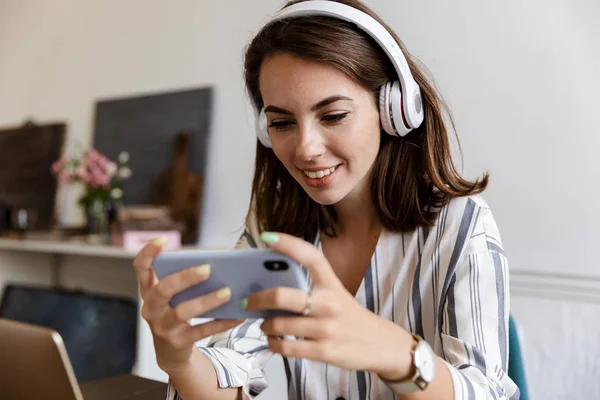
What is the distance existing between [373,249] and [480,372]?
1.18 ft

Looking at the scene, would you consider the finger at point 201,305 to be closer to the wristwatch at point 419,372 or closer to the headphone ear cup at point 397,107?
the wristwatch at point 419,372

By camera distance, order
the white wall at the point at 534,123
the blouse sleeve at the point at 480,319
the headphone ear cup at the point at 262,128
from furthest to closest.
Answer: the white wall at the point at 534,123
the headphone ear cup at the point at 262,128
the blouse sleeve at the point at 480,319

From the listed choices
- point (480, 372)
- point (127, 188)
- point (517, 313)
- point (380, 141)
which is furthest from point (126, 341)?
point (480, 372)

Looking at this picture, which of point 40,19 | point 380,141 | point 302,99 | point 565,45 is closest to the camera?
point 302,99

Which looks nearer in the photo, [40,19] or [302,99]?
[302,99]

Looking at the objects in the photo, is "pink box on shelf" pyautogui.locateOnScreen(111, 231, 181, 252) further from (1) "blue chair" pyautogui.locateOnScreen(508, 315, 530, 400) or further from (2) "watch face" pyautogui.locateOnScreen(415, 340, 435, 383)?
(2) "watch face" pyautogui.locateOnScreen(415, 340, 435, 383)

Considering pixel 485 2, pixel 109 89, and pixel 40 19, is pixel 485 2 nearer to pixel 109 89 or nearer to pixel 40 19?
pixel 109 89

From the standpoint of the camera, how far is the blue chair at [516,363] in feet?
3.25

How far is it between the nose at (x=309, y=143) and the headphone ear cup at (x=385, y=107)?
0.43 ft

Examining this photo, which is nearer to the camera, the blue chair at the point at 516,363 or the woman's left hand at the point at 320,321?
the woman's left hand at the point at 320,321

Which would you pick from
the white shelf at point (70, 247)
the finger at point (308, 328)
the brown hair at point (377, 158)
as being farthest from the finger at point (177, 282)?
the white shelf at point (70, 247)

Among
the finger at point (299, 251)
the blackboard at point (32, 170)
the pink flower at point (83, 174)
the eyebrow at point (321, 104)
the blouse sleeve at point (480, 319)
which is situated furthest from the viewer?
the blackboard at point (32, 170)

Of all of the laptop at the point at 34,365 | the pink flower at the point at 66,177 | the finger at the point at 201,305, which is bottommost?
the pink flower at the point at 66,177

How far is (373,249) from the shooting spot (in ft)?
3.65
